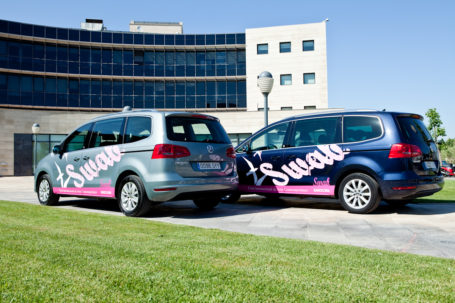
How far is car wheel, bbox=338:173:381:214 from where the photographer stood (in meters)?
7.12

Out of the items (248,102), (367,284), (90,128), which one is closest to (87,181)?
(90,128)

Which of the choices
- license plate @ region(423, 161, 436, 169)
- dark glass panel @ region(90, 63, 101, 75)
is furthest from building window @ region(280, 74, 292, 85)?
license plate @ region(423, 161, 436, 169)

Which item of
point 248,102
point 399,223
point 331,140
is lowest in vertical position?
point 399,223

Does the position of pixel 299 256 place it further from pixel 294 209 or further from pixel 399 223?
pixel 294 209

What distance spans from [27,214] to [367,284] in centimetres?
602

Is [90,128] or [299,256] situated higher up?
[90,128]

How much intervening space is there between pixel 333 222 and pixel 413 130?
2380mm

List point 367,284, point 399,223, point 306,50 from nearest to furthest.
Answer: point 367,284 < point 399,223 < point 306,50

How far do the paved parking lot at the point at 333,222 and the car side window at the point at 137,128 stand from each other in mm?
1462

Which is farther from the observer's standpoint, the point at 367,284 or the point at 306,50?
the point at 306,50

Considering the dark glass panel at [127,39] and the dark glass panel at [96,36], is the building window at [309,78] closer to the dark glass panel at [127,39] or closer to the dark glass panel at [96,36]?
the dark glass panel at [127,39]

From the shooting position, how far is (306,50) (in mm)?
39344

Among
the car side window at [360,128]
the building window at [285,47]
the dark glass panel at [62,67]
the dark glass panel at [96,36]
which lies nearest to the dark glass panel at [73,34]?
the dark glass panel at [96,36]

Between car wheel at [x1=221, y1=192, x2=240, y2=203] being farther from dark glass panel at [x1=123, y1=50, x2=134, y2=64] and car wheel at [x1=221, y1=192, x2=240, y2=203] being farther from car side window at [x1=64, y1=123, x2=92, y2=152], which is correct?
dark glass panel at [x1=123, y1=50, x2=134, y2=64]
